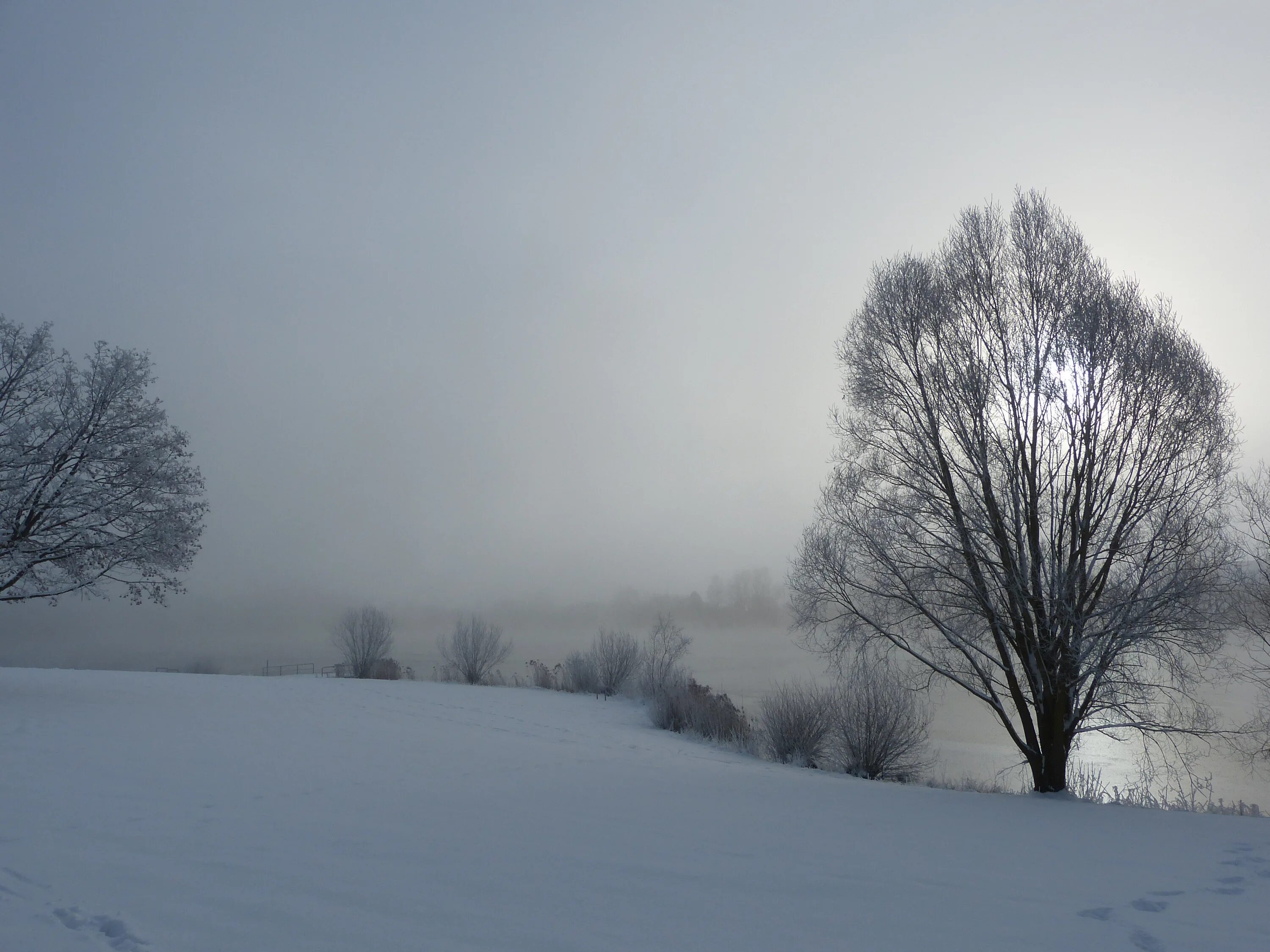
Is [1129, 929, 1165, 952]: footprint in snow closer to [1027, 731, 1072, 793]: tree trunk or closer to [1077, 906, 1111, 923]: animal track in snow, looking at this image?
[1077, 906, 1111, 923]: animal track in snow

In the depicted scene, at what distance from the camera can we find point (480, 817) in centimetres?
625

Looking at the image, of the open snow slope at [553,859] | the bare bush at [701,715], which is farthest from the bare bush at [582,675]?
the open snow slope at [553,859]

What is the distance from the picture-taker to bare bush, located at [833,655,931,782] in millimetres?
16359

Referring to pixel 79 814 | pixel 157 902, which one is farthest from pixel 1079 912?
pixel 79 814

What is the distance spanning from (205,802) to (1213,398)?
45.2ft

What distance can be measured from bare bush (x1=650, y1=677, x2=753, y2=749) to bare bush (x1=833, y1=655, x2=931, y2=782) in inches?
116

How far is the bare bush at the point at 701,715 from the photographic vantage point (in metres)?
19.8

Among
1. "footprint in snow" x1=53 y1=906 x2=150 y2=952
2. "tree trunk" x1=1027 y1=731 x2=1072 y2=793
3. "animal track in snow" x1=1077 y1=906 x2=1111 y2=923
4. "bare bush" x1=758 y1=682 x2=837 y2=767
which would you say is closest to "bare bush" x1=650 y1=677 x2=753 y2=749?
"bare bush" x1=758 y1=682 x2=837 y2=767

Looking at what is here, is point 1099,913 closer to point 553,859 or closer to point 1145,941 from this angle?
point 1145,941

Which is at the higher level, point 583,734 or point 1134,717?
point 1134,717

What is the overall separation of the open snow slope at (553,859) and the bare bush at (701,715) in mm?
10016

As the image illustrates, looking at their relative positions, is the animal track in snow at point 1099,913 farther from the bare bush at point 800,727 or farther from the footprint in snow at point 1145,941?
the bare bush at point 800,727

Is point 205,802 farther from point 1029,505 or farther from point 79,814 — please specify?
point 1029,505

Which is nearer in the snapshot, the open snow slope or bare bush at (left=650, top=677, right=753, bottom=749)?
the open snow slope
